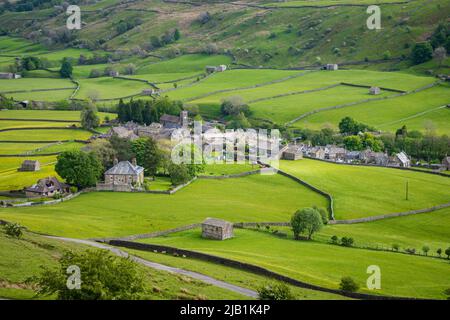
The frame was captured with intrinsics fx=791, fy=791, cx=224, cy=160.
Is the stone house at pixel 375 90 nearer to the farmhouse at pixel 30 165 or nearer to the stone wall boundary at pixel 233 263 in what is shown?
the farmhouse at pixel 30 165

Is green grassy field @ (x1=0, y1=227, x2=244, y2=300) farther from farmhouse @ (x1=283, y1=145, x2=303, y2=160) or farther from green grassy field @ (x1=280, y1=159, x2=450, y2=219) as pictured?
farmhouse @ (x1=283, y1=145, x2=303, y2=160)

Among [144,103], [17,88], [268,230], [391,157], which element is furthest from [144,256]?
[17,88]

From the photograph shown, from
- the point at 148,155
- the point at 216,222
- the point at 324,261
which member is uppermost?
the point at 148,155

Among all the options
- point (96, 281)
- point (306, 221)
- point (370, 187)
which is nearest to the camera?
point (96, 281)

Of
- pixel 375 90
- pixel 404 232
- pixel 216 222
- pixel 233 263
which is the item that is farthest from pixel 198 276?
pixel 375 90

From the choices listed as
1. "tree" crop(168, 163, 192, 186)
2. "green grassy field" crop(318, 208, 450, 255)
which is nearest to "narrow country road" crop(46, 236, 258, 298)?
"green grassy field" crop(318, 208, 450, 255)

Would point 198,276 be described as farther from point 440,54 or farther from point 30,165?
point 440,54
